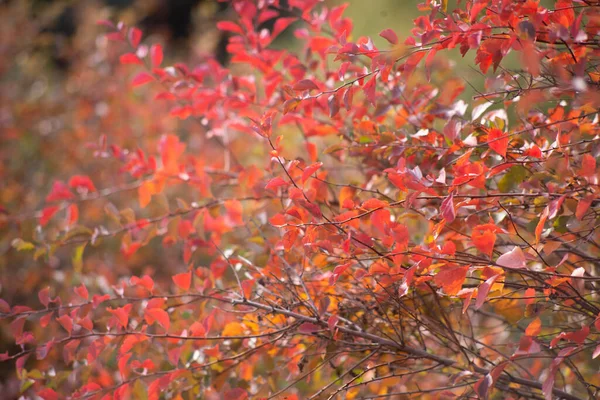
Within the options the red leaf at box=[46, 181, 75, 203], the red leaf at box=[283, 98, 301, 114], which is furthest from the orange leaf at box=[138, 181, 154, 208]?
the red leaf at box=[283, 98, 301, 114]

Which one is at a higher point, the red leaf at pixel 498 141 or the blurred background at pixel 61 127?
the red leaf at pixel 498 141

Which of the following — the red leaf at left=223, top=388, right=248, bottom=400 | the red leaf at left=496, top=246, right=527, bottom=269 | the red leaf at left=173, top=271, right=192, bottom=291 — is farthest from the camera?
the red leaf at left=173, top=271, right=192, bottom=291

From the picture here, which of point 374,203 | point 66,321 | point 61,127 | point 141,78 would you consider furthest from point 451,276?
point 61,127

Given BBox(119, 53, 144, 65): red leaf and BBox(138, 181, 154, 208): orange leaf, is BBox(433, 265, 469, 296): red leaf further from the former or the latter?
BBox(119, 53, 144, 65): red leaf

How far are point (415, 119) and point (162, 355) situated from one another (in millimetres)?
970

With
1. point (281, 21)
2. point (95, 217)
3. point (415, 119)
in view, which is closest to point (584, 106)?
point (415, 119)

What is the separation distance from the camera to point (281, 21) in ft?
5.49

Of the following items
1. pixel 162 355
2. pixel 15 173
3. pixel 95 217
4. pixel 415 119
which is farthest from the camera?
pixel 15 173

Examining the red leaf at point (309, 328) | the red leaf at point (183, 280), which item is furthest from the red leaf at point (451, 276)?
the red leaf at point (183, 280)

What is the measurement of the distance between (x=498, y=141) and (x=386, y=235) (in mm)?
262

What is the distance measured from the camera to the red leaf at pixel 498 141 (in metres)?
0.96

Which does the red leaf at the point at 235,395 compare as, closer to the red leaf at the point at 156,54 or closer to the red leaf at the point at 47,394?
the red leaf at the point at 47,394

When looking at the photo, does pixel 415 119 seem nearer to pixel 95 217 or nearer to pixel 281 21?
pixel 281 21

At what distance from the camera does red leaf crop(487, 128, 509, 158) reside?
0.96 metres
